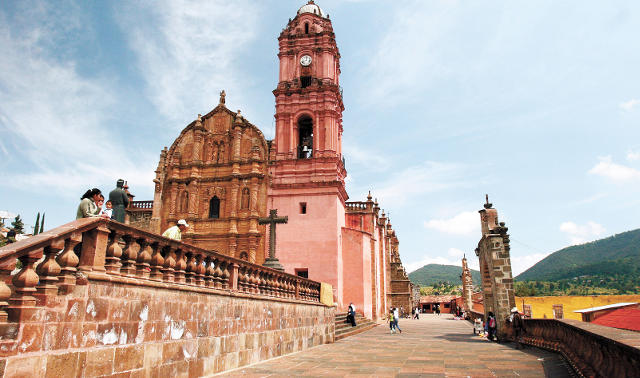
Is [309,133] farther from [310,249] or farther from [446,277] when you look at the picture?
[446,277]

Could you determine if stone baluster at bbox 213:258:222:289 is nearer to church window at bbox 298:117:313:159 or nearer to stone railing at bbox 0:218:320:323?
stone railing at bbox 0:218:320:323

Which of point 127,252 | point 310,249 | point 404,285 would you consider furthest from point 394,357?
point 404,285

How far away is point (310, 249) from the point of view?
22734 mm

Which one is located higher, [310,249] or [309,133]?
[309,133]

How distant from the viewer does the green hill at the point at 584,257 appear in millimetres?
97188

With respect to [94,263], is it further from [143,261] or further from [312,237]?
[312,237]

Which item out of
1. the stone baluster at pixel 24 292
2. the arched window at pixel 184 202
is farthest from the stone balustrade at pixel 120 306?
the arched window at pixel 184 202

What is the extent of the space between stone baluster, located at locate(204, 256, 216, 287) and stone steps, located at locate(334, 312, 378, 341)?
9428 millimetres

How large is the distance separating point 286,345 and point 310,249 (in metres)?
12.2

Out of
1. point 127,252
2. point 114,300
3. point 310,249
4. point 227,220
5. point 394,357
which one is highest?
point 227,220

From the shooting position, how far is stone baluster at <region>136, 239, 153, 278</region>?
5395mm

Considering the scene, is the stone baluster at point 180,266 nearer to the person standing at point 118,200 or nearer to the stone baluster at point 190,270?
the stone baluster at point 190,270

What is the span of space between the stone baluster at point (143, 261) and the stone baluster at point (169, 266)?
0.43m

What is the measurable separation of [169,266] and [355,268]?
1922 centimetres
